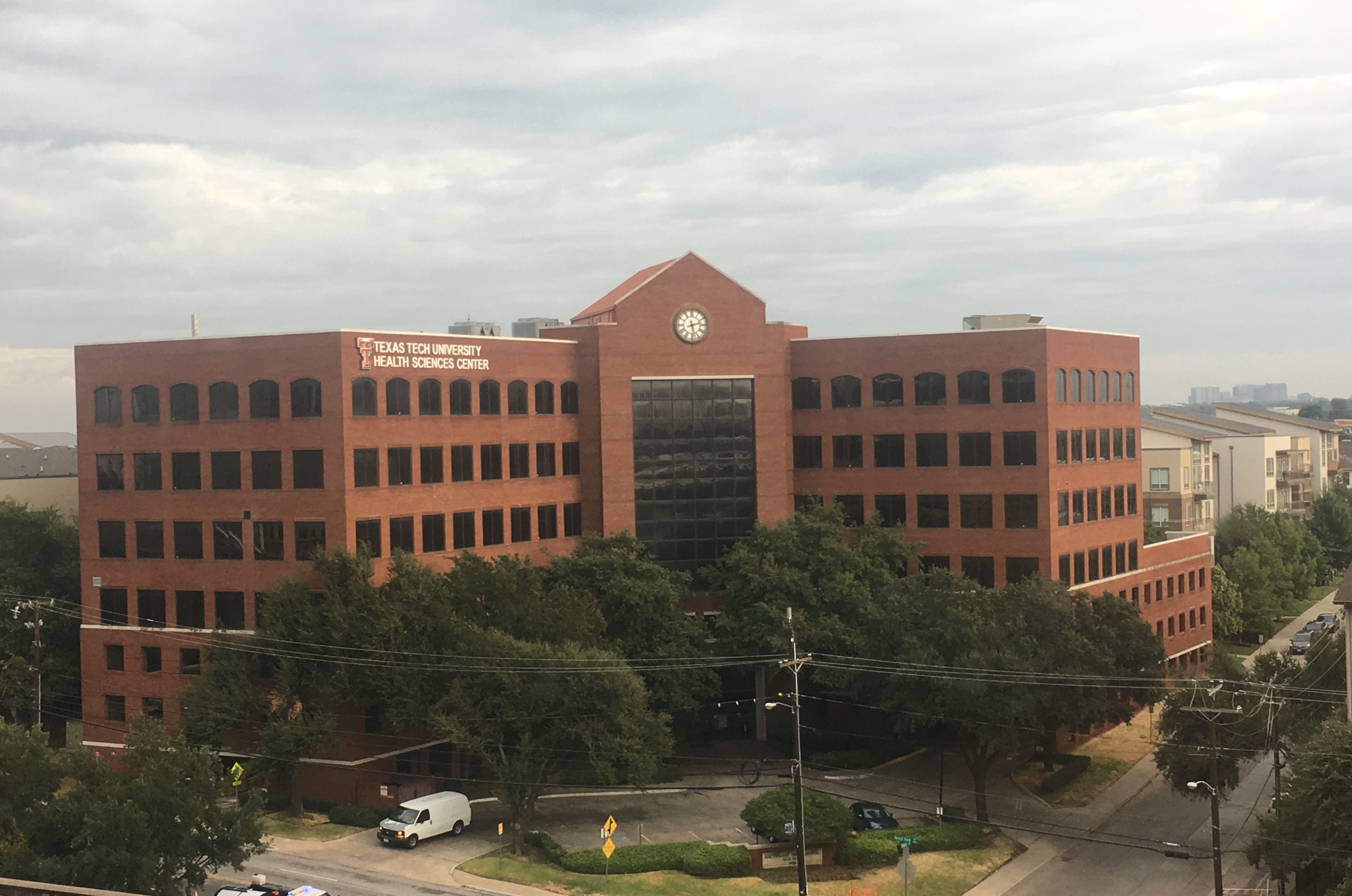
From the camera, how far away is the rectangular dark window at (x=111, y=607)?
64.0 metres

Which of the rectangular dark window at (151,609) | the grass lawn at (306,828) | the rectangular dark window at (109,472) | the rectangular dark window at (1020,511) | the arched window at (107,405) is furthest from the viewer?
the rectangular dark window at (1020,511)

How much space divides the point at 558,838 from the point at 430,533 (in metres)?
18.0

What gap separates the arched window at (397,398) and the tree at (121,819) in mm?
22879

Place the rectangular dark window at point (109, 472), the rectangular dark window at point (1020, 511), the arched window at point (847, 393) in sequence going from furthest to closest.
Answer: the arched window at point (847, 393) < the rectangular dark window at point (1020, 511) < the rectangular dark window at point (109, 472)

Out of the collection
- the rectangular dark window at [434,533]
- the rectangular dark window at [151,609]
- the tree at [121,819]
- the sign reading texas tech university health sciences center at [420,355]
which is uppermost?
the sign reading texas tech university health sciences center at [420,355]

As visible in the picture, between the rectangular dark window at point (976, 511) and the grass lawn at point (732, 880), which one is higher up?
the rectangular dark window at point (976, 511)

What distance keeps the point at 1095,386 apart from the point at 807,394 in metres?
17.2

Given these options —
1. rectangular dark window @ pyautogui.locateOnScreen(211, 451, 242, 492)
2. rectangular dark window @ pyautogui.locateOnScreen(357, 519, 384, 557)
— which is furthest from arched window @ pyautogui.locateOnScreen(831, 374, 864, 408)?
rectangular dark window @ pyautogui.locateOnScreen(211, 451, 242, 492)

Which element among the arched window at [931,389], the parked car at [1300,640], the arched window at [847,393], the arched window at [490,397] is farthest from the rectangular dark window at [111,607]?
the parked car at [1300,640]

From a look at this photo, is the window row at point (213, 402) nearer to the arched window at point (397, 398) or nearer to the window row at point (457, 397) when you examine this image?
the window row at point (457, 397)

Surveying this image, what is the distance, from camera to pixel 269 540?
6134 cm

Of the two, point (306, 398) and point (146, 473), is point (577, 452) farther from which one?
point (146, 473)

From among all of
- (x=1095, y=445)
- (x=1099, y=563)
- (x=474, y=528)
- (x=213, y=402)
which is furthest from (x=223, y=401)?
(x=1099, y=563)

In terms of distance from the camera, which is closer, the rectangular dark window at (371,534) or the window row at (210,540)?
the window row at (210,540)
